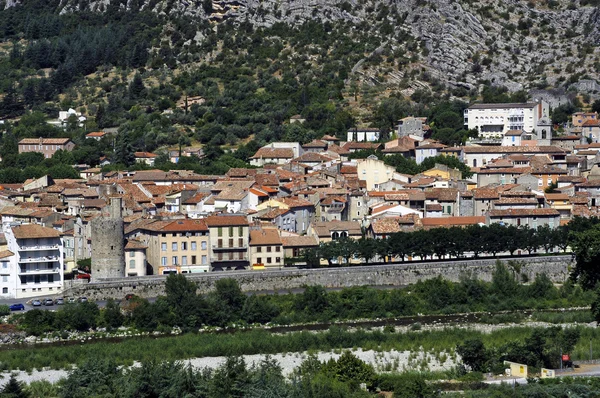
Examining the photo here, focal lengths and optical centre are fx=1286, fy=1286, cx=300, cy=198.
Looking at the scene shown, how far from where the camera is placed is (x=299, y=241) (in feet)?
175

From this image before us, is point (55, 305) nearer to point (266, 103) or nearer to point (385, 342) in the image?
point (385, 342)

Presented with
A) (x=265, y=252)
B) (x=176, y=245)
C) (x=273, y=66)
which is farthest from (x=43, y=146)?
(x=265, y=252)

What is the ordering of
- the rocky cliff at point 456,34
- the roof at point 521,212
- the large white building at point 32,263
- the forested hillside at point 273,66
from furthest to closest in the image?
the rocky cliff at point 456,34 → the forested hillside at point 273,66 → the roof at point 521,212 → the large white building at point 32,263

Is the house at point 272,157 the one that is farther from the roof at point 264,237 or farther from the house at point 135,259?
the house at point 135,259

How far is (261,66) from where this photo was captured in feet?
311

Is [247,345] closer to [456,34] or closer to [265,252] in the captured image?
[265,252]

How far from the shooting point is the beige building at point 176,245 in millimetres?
49719

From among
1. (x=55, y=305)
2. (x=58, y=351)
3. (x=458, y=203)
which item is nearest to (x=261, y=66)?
(x=458, y=203)

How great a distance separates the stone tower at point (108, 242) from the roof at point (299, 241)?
7.89 metres

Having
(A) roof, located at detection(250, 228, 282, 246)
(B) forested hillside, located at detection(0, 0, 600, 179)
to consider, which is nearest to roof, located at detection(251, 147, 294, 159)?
(B) forested hillside, located at detection(0, 0, 600, 179)

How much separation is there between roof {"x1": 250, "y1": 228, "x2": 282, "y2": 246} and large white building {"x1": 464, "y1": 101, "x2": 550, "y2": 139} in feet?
90.1

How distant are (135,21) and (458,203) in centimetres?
5905

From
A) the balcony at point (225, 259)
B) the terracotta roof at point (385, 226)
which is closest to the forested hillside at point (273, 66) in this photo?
the terracotta roof at point (385, 226)

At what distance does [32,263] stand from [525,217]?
2137 cm
